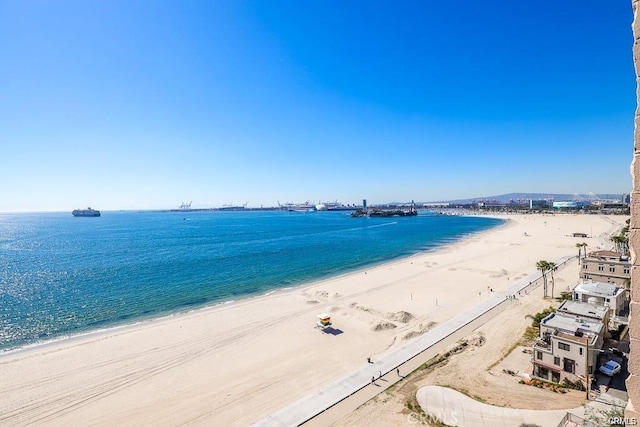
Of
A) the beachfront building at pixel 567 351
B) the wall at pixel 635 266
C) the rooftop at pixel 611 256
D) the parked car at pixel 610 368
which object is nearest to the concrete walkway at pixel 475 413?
the beachfront building at pixel 567 351

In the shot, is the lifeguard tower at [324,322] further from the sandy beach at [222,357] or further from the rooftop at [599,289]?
the rooftop at [599,289]

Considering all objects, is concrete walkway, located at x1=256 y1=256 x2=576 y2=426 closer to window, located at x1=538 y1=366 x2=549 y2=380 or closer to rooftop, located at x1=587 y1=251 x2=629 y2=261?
window, located at x1=538 y1=366 x2=549 y2=380

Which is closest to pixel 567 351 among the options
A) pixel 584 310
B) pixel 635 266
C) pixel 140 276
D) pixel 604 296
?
pixel 584 310

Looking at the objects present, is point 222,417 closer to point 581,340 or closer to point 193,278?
point 581,340

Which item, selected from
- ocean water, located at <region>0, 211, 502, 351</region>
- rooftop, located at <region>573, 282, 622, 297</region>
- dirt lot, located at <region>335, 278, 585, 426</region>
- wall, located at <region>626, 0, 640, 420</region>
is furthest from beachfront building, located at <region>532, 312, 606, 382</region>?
ocean water, located at <region>0, 211, 502, 351</region>

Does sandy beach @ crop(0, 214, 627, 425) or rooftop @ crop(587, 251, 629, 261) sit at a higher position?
rooftop @ crop(587, 251, 629, 261)

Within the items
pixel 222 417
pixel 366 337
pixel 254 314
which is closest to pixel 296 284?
pixel 254 314
